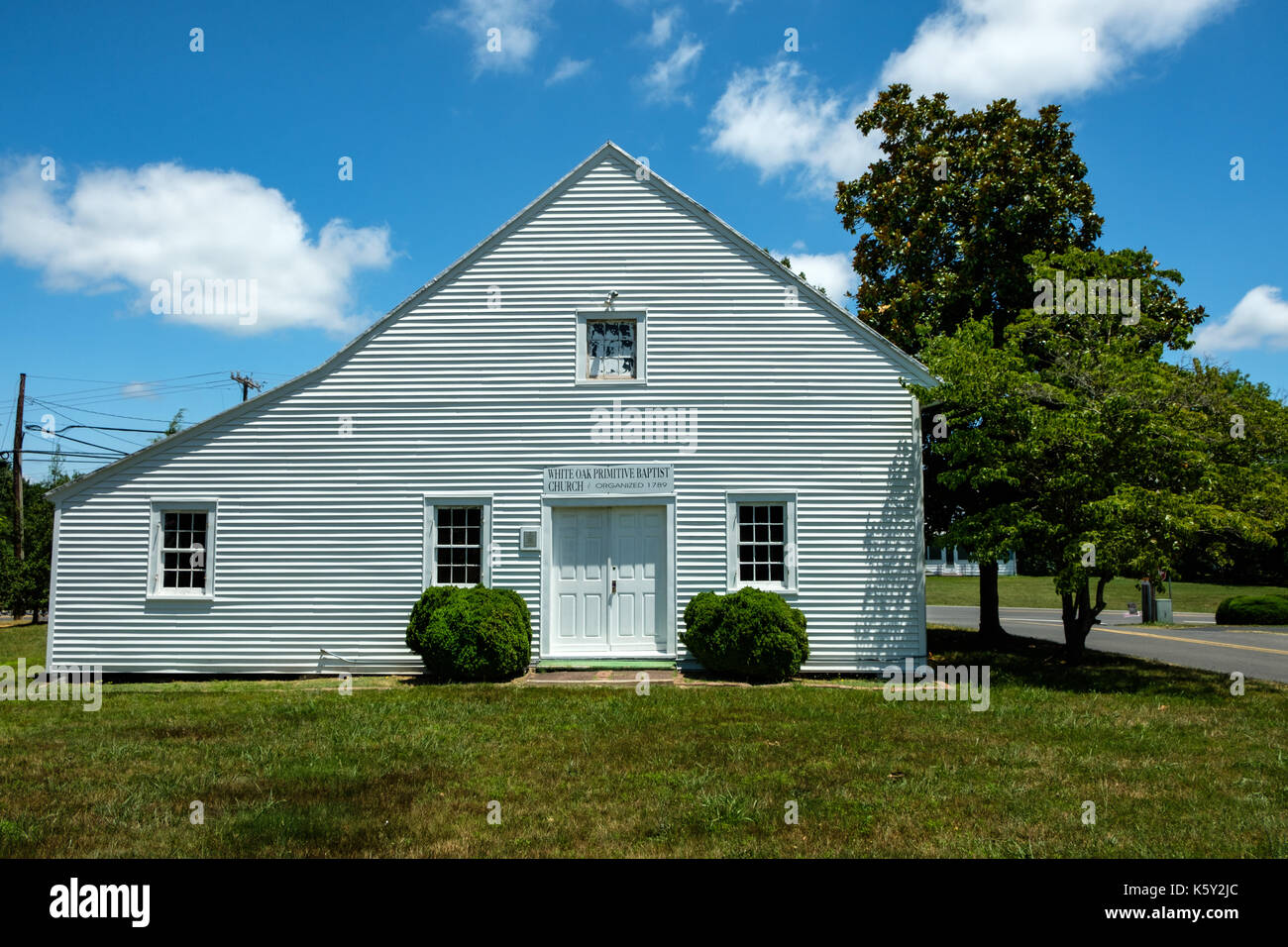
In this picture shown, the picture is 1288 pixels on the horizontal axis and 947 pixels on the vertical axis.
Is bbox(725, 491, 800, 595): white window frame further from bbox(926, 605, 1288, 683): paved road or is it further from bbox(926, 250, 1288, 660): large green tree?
bbox(926, 605, 1288, 683): paved road

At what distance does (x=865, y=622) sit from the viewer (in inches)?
533

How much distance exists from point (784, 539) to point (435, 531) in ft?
18.1

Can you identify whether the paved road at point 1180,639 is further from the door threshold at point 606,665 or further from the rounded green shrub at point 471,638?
the rounded green shrub at point 471,638

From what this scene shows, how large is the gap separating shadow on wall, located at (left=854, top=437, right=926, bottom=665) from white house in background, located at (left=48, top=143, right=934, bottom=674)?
0.11ft

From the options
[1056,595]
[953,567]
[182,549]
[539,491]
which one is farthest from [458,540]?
[953,567]

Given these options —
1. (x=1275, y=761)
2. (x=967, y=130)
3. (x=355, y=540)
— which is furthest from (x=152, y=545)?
(x=967, y=130)

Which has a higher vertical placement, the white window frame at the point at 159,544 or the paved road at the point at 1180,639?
the white window frame at the point at 159,544

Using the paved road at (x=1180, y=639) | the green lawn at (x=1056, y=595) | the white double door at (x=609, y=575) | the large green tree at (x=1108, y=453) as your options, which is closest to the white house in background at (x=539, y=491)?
the white double door at (x=609, y=575)

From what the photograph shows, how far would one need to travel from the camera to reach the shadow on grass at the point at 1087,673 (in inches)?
474

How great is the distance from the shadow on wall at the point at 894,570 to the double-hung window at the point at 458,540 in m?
5.88

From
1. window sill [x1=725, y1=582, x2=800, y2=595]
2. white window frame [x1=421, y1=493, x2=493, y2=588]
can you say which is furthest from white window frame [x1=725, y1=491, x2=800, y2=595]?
white window frame [x1=421, y1=493, x2=493, y2=588]

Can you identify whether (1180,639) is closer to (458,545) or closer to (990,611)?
(990,611)

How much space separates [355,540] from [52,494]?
4614mm

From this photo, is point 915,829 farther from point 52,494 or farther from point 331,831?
point 52,494
